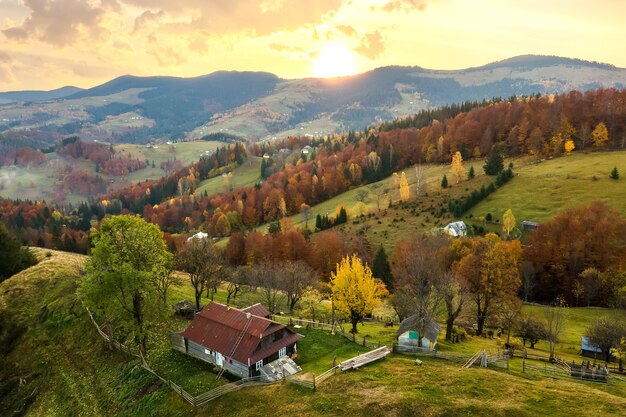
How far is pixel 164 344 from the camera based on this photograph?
5497cm

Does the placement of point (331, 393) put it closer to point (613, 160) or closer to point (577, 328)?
point (577, 328)

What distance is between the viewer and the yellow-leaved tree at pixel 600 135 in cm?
15312

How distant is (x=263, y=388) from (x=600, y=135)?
165754 mm

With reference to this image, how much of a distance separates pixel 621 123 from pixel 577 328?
127 meters

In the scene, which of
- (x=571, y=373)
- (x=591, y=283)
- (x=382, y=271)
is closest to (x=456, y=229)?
(x=382, y=271)

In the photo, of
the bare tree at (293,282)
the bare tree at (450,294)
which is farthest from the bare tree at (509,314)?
the bare tree at (293,282)

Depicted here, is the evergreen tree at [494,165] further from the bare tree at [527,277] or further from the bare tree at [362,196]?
the bare tree at [527,277]

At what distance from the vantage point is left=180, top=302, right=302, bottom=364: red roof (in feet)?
153

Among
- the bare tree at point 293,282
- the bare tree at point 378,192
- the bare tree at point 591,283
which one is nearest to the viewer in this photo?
the bare tree at point 293,282

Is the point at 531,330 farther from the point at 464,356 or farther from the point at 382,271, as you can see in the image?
the point at 382,271

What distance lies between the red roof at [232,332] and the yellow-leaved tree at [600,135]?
514 ft

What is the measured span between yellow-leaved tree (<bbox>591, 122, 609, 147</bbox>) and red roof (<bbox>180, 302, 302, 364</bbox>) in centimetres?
15652

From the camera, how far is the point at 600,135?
15350 cm

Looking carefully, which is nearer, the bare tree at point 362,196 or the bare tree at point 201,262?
the bare tree at point 201,262
